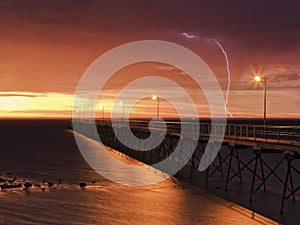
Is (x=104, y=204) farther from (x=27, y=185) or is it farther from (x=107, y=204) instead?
(x=27, y=185)

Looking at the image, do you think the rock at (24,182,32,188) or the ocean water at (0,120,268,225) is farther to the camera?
the rock at (24,182,32,188)

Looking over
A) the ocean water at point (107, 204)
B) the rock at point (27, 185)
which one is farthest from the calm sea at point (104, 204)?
the rock at point (27, 185)

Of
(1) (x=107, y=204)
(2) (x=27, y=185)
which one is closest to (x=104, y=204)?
(1) (x=107, y=204)

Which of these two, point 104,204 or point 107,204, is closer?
point 104,204

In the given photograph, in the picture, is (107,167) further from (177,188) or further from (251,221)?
(251,221)

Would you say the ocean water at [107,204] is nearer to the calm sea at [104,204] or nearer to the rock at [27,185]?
the calm sea at [104,204]

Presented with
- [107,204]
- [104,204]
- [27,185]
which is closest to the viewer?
[104,204]

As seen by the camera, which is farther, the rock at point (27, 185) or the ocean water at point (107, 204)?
the rock at point (27, 185)

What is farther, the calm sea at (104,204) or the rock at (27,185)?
the rock at (27,185)

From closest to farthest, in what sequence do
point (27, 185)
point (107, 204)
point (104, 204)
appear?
point (104, 204), point (107, 204), point (27, 185)

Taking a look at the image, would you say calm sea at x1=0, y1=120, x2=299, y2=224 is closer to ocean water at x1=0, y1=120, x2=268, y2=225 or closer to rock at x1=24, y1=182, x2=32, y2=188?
ocean water at x1=0, y1=120, x2=268, y2=225

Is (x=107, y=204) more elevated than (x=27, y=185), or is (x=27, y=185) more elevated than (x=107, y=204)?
(x=27, y=185)

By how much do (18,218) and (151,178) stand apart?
15.8m

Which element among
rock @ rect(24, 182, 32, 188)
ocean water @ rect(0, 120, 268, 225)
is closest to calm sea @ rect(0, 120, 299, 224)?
ocean water @ rect(0, 120, 268, 225)
